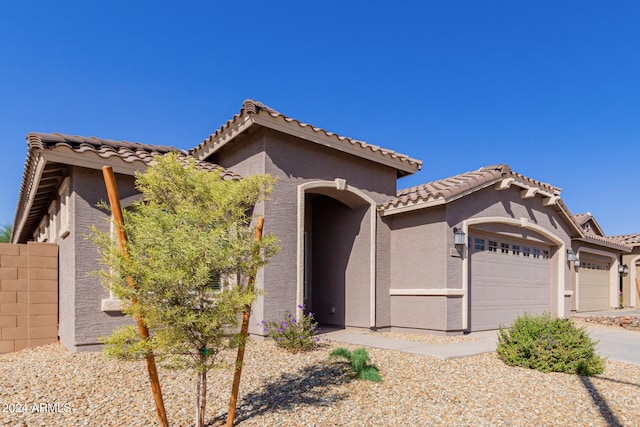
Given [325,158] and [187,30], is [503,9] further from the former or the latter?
[187,30]

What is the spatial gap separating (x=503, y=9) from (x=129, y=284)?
44.4ft

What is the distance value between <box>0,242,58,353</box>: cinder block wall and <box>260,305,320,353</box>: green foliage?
4478 millimetres

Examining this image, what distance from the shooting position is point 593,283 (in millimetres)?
18281

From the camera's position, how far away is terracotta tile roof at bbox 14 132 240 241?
7.12 m

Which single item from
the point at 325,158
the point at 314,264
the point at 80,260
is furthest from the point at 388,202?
the point at 80,260

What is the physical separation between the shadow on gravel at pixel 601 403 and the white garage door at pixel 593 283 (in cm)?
1312

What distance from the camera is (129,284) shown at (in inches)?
144

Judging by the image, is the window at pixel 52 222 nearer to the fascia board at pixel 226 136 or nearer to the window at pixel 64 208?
the window at pixel 64 208

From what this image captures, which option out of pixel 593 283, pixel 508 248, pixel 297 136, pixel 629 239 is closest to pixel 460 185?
pixel 508 248

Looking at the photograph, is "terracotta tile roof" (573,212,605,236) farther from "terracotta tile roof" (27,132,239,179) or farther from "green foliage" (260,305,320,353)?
"terracotta tile roof" (27,132,239,179)

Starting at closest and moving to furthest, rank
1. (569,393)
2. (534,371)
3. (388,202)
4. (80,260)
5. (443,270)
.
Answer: (569,393)
(534,371)
(80,260)
(443,270)
(388,202)

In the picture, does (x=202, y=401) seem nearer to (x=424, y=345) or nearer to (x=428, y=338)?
(x=424, y=345)

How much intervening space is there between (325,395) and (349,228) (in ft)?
21.1

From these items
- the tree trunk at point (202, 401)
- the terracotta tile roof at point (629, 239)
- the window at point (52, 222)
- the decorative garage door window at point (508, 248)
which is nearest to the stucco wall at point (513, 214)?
the decorative garage door window at point (508, 248)
